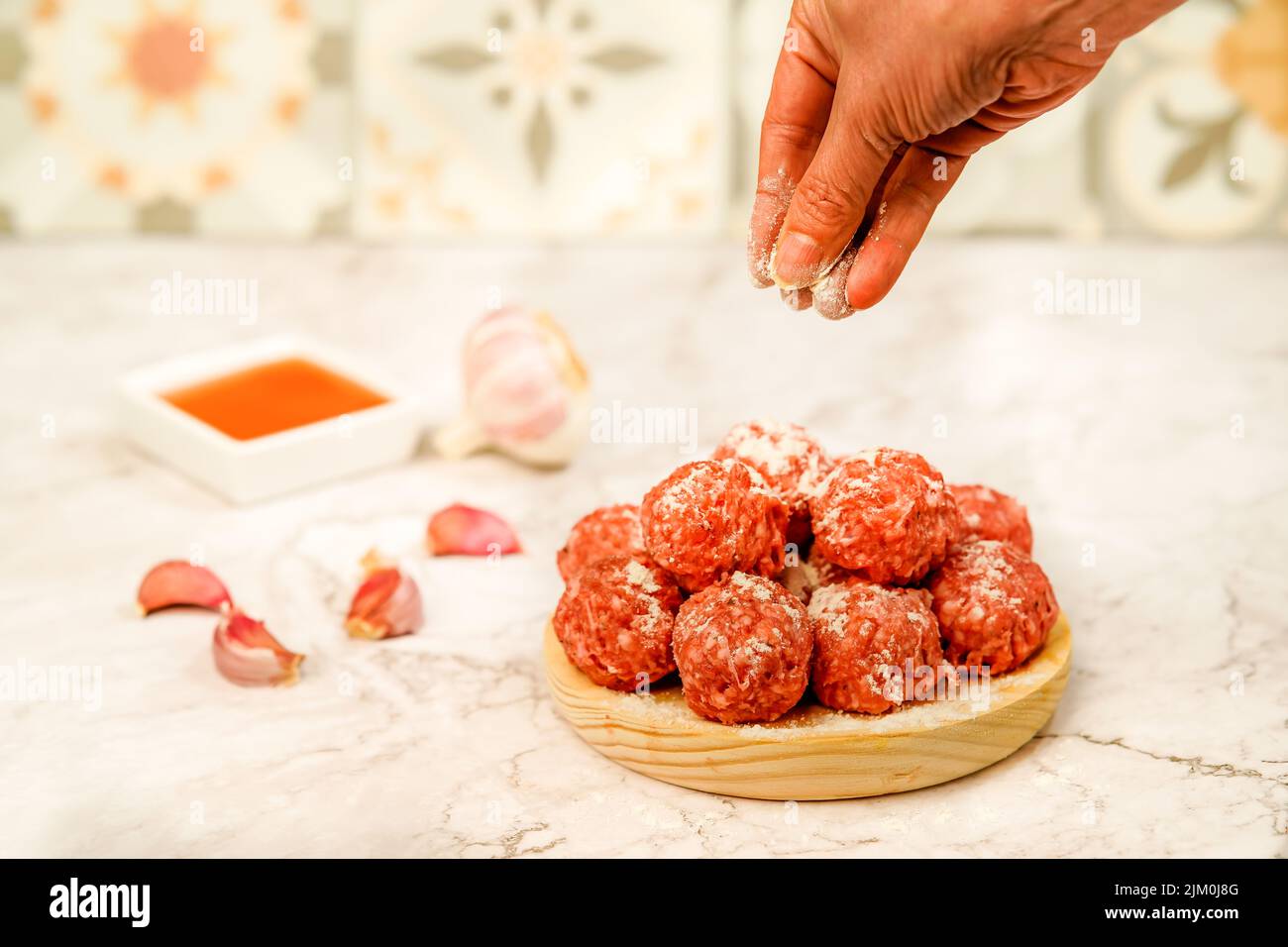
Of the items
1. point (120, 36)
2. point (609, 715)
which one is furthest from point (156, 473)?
point (120, 36)

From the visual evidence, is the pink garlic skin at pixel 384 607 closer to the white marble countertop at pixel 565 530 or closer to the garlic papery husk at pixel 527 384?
the white marble countertop at pixel 565 530

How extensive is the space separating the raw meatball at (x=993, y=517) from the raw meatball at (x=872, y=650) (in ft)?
0.55

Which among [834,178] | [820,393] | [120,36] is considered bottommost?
[820,393]

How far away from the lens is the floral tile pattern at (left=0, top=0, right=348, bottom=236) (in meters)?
2.49

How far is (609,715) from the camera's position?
1.27 m

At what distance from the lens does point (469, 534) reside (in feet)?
5.47

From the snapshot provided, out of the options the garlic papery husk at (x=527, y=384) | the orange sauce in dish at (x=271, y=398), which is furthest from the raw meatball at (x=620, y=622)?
the orange sauce in dish at (x=271, y=398)

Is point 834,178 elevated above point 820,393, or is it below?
above

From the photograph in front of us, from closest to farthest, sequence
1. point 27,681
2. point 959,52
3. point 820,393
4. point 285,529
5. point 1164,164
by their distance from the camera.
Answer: point 959,52
point 27,681
point 285,529
point 820,393
point 1164,164

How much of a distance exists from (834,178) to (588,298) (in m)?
1.16

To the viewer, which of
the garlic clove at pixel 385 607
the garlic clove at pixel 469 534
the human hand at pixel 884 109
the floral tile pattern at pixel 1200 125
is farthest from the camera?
the floral tile pattern at pixel 1200 125

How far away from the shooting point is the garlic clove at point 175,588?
154cm

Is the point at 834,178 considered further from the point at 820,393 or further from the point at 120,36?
the point at 120,36

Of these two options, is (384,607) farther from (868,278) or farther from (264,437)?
(868,278)
